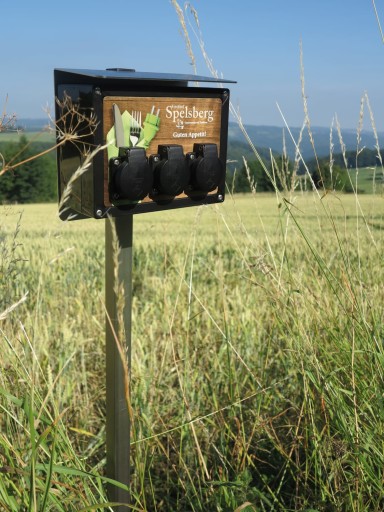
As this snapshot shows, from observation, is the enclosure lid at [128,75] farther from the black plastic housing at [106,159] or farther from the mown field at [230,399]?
the mown field at [230,399]

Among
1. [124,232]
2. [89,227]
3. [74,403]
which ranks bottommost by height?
[89,227]

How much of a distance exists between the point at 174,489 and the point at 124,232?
101 centimetres

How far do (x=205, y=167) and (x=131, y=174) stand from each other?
313mm

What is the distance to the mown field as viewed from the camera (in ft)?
4.66

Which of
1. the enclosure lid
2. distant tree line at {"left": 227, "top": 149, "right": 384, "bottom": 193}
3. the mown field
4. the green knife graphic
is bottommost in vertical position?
the mown field

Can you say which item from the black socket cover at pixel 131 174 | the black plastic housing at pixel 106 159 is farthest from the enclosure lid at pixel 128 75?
the black socket cover at pixel 131 174

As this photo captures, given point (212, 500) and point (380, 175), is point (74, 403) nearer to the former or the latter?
point (212, 500)

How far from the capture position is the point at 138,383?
7.41 feet

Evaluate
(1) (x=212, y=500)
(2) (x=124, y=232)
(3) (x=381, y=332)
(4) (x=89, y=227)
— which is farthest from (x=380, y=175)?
(4) (x=89, y=227)

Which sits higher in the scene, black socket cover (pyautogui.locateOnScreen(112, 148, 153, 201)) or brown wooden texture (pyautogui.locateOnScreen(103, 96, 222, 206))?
brown wooden texture (pyautogui.locateOnScreen(103, 96, 222, 206))

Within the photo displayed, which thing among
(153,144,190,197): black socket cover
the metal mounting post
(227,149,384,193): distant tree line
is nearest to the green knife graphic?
(153,144,190,197): black socket cover

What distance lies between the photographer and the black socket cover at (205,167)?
68.1 inches

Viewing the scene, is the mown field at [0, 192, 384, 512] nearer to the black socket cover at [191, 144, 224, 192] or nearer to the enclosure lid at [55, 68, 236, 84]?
the black socket cover at [191, 144, 224, 192]

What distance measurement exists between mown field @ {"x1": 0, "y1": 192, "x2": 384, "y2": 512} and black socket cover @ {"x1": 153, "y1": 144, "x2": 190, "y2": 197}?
0.29 metres
